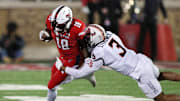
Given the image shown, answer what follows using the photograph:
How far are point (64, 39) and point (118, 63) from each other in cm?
102

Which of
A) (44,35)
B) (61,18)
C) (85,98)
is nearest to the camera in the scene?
(61,18)

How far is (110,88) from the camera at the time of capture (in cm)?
848

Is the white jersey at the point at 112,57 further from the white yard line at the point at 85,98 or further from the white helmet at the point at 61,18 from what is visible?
the white yard line at the point at 85,98

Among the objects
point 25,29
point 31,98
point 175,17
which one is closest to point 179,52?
point 175,17

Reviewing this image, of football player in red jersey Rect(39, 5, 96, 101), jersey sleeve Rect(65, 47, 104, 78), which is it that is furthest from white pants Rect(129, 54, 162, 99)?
football player in red jersey Rect(39, 5, 96, 101)

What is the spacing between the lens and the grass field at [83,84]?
7855 millimetres

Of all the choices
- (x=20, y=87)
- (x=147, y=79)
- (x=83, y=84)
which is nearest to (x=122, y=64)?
(x=147, y=79)

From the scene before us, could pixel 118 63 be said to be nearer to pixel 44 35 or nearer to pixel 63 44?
pixel 63 44

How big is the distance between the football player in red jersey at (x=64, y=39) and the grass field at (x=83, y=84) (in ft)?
3.02

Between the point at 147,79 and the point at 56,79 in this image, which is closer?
the point at 147,79

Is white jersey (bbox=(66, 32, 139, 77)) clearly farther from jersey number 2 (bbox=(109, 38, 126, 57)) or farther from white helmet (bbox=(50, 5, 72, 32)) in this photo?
white helmet (bbox=(50, 5, 72, 32))

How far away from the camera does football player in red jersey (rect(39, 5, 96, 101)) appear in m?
6.54

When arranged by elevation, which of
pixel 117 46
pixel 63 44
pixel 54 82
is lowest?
pixel 54 82

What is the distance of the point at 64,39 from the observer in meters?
6.74
